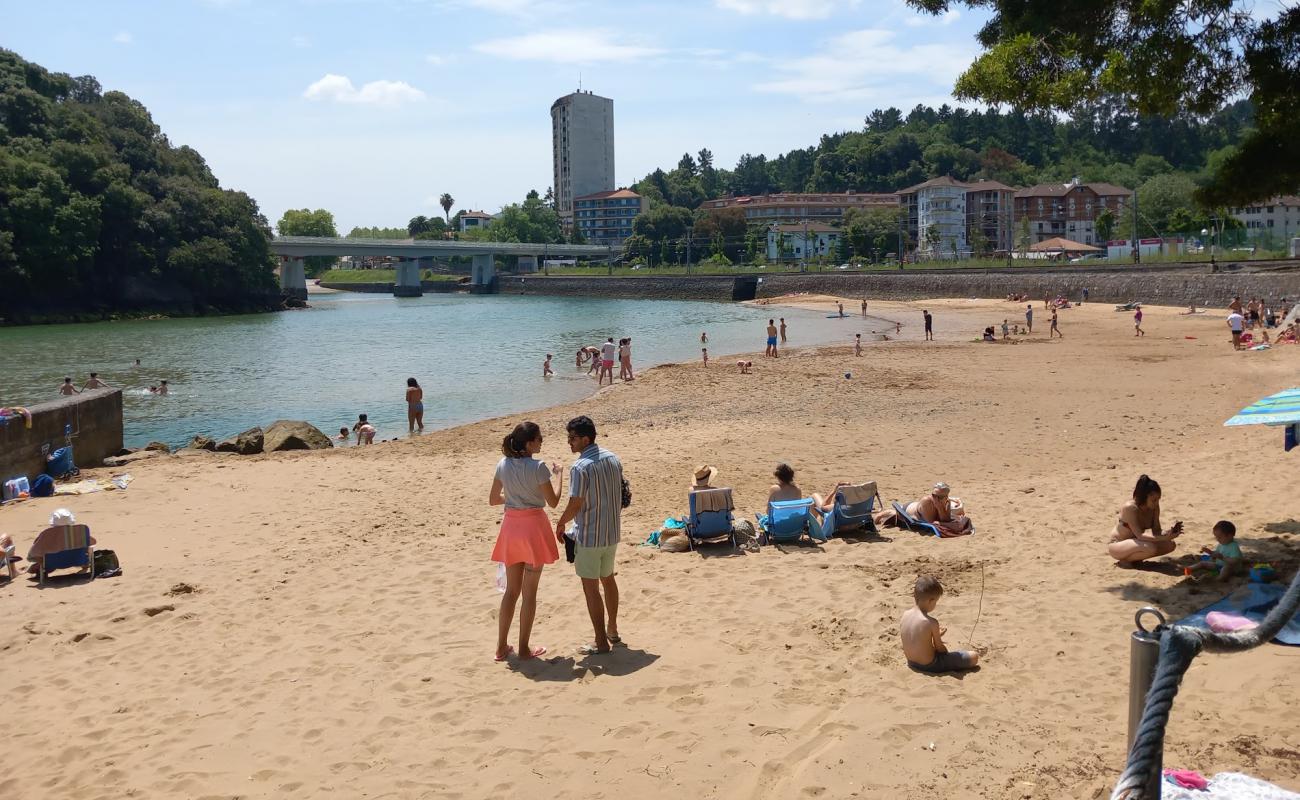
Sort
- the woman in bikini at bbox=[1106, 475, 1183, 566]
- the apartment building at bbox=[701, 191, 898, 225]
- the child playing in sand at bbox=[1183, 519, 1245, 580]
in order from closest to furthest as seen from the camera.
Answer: the child playing in sand at bbox=[1183, 519, 1245, 580], the woman in bikini at bbox=[1106, 475, 1183, 566], the apartment building at bbox=[701, 191, 898, 225]

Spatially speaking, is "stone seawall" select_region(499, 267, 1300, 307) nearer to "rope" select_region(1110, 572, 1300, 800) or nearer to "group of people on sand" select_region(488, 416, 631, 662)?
"group of people on sand" select_region(488, 416, 631, 662)

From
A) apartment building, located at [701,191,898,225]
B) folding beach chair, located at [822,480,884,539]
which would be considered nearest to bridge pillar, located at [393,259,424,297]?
apartment building, located at [701,191,898,225]

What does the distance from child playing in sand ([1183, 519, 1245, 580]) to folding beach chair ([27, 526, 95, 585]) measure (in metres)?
9.30

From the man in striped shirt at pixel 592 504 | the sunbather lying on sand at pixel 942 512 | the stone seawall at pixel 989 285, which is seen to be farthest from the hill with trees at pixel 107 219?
the man in striped shirt at pixel 592 504

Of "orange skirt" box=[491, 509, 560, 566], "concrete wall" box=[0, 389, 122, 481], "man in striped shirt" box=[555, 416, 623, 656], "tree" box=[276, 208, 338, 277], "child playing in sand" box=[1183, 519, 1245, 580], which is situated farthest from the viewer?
"tree" box=[276, 208, 338, 277]

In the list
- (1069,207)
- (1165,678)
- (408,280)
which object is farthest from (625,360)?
(408,280)

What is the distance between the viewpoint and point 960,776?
457 centimetres

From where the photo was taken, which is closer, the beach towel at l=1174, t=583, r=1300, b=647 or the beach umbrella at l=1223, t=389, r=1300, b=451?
the beach towel at l=1174, t=583, r=1300, b=647

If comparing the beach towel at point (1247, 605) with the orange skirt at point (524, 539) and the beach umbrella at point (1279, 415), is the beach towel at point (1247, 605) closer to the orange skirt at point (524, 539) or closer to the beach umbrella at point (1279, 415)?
the beach umbrella at point (1279, 415)

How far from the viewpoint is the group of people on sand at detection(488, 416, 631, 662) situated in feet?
19.7

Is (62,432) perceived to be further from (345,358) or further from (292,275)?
(292,275)

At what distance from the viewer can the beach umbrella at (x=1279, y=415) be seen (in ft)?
21.5

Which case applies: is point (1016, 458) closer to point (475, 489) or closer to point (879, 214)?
point (475, 489)

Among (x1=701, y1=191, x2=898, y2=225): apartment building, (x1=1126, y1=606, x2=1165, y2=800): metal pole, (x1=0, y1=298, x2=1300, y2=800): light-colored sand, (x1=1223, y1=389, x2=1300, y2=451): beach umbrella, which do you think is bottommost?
(x1=0, y1=298, x2=1300, y2=800): light-colored sand
